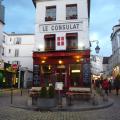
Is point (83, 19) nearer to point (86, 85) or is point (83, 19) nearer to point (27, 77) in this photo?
point (86, 85)

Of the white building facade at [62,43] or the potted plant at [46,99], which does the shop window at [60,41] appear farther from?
the potted plant at [46,99]

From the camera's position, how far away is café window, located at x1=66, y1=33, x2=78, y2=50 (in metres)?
24.5

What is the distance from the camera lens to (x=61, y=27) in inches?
987

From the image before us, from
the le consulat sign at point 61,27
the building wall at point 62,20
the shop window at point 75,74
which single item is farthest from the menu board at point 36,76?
the le consulat sign at point 61,27

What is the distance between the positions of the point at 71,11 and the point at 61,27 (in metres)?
1.95

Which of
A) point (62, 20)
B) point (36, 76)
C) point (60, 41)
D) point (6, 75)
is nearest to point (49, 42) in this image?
point (60, 41)

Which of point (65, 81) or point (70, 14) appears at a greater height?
point (70, 14)

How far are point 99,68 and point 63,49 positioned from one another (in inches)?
3564

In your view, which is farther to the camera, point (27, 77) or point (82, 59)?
point (27, 77)

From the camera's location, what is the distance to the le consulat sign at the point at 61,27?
24766 mm

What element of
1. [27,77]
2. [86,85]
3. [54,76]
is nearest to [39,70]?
[54,76]

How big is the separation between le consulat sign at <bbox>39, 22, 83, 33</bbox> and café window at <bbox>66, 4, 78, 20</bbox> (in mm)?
774

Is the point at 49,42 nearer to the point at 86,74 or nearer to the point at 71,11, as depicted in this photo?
the point at 71,11

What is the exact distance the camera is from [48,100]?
14672 millimetres
